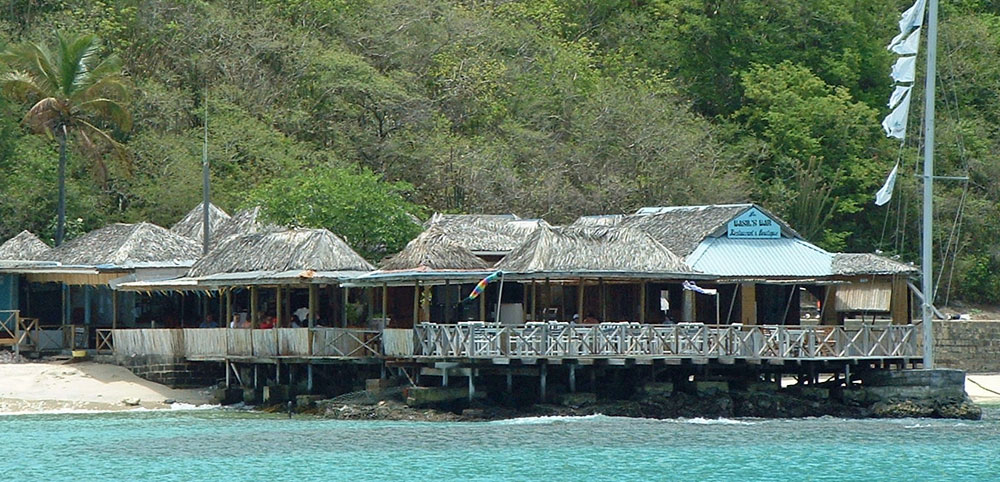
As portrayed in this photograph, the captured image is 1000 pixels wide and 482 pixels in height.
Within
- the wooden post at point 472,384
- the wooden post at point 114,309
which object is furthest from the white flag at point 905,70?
the wooden post at point 114,309

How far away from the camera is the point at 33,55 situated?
156ft

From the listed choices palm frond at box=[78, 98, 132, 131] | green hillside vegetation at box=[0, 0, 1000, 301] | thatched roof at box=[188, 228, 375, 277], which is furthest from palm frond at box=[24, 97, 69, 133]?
thatched roof at box=[188, 228, 375, 277]

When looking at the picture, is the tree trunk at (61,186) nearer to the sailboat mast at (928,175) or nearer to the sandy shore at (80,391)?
the sandy shore at (80,391)

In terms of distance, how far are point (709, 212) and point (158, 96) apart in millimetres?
22490

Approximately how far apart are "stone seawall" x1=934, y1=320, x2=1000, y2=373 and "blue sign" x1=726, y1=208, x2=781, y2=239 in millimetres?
9364

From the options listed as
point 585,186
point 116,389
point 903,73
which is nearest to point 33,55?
point 116,389

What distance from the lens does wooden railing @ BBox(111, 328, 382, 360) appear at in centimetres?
3669

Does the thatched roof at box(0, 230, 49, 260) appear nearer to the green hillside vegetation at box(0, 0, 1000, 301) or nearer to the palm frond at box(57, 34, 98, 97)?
the palm frond at box(57, 34, 98, 97)

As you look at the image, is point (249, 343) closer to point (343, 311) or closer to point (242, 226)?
point (343, 311)

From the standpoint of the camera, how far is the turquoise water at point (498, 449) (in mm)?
28250

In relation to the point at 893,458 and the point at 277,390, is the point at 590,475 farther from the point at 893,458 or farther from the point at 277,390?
the point at 277,390

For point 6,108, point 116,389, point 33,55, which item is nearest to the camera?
point 116,389

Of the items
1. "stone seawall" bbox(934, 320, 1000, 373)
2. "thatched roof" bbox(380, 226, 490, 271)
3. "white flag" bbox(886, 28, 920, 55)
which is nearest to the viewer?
"thatched roof" bbox(380, 226, 490, 271)

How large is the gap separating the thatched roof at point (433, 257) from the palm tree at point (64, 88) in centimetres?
1411
